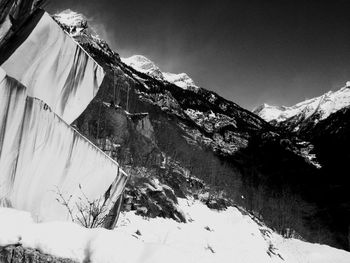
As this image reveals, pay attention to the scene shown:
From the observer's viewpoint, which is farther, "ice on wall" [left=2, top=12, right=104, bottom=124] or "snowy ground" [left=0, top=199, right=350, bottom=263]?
"ice on wall" [left=2, top=12, right=104, bottom=124]

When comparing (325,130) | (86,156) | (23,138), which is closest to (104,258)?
(23,138)

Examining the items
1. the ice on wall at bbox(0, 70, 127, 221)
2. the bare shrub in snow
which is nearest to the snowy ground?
the bare shrub in snow

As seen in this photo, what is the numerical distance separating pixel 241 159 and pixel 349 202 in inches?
1084

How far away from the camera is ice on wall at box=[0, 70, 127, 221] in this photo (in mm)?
7094

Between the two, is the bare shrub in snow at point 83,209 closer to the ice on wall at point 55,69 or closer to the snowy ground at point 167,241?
the snowy ground at point 167,241

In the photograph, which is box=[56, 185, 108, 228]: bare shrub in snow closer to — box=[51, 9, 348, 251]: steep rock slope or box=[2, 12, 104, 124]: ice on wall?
box=[2, 12, 104, 124]: ice on wall

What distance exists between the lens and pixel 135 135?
47.2 metres

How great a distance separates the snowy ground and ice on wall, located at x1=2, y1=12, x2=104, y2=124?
11.3ft

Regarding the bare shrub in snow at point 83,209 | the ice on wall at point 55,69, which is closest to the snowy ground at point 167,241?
the bare shrub in snow at point 83,209

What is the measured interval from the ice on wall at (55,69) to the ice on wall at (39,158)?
0.83 meters

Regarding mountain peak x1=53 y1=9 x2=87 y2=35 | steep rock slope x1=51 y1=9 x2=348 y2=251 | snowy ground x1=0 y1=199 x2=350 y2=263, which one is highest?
mountain peak x1=53 y1=9 x2=87 y2=35

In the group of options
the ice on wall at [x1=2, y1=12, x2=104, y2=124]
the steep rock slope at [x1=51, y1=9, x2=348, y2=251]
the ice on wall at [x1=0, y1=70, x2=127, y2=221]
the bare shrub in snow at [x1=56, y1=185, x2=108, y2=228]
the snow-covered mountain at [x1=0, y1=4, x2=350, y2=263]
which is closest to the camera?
the snow-covered mountain at [x1=0, y1=4, x2=350, y2=263]

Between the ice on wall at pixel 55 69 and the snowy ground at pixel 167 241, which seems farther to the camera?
the ice on wall at pixel 55 69

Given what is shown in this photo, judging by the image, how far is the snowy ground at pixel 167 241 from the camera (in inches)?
154
